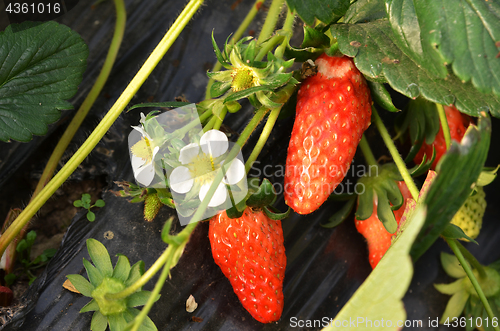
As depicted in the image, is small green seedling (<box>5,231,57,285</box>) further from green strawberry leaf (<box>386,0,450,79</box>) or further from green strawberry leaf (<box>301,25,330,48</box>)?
green strawberry leaf (<box>386,0,450,79</box>)

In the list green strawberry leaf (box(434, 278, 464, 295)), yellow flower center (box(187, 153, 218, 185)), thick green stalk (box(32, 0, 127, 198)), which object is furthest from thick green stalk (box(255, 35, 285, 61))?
green strawberry leaf (box(434, 278, 464, 295))

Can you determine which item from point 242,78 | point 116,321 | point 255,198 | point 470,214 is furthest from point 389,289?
point 470,214

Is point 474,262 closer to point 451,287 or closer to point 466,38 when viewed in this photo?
point 451,287

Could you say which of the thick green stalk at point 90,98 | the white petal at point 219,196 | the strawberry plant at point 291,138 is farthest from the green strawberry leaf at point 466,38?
the thick green stalk at point 90,98

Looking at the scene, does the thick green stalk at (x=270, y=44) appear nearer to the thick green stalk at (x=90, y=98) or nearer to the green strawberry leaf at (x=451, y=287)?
the thick green stalk at (x=90, y=98)

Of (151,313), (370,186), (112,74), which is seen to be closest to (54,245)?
(151,313)

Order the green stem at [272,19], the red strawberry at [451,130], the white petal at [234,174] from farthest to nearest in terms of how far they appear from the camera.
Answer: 1. the red strawberry at [451,130]
2. the green stem at [272,19]
3. the white petal at [234,174]
